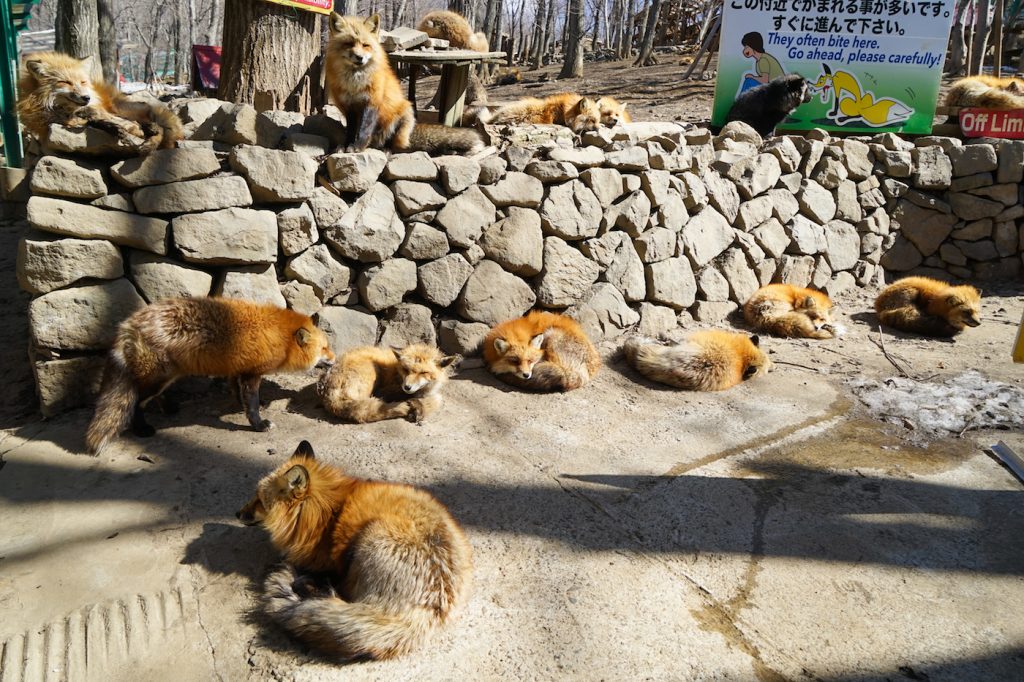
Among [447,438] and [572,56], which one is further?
[572,56]

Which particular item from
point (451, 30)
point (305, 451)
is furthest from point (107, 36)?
point (305, 451)

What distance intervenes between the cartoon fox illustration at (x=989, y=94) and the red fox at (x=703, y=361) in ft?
20.5

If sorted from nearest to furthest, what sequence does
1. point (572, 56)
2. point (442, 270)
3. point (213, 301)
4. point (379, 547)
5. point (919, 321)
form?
point (379, 547), point (213, 301), point (442, 270), point (919, 321), point (572, 56)

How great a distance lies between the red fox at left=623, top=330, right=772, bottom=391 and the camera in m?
5.27

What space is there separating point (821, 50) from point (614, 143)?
3.64m

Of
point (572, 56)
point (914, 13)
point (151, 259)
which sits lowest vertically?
point (151, 259)

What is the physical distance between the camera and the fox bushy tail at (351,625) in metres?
2.49

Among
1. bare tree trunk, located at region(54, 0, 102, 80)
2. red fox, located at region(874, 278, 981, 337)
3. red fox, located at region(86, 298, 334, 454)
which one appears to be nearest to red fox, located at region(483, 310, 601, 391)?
red fox, located at region(86, 298, 334, 454)

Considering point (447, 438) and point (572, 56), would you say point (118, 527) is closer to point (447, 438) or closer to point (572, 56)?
point (447, 438)

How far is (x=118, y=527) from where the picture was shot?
3.19m

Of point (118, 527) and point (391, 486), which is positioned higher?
point (391, 486)

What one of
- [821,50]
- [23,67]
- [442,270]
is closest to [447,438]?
[442,270]

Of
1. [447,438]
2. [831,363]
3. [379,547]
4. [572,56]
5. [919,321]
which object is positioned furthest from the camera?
[572,56]

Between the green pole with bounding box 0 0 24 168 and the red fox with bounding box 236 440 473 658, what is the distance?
23.7ft
